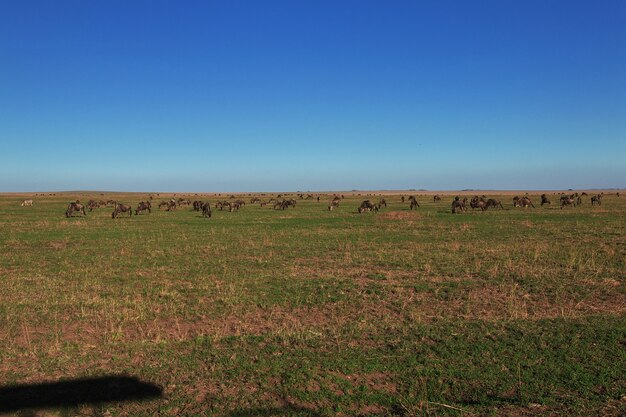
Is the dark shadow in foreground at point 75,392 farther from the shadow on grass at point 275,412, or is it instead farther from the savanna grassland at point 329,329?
the shadow on grass at point 275,412

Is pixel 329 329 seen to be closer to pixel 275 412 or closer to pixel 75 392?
pixel 275 412

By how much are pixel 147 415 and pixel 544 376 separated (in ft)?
18.2

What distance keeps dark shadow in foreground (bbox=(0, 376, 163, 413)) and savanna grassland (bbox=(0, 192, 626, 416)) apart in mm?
161

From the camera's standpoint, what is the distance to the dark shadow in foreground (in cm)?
560

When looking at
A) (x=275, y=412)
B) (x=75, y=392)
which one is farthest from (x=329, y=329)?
(x=75, y=392)

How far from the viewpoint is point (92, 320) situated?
9.22m

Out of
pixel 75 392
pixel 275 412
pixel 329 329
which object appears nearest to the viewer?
pixel 275 412

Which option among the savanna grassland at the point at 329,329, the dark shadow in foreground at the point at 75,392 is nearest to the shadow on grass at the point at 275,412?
the savanna grassland at the point at 329,329

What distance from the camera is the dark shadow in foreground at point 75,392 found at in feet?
18.4

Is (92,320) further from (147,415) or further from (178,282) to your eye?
(147,415)

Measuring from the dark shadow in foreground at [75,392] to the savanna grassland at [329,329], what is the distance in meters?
0.16

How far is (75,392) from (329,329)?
4503mm

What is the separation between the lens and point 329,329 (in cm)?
865

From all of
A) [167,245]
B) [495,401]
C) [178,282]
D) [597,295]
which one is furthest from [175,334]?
[167,245]
